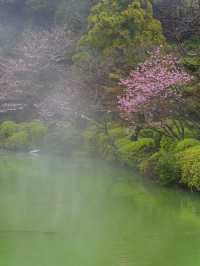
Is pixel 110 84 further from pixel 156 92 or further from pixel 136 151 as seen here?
pixel 156 92

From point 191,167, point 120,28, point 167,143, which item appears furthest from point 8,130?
point 191,167

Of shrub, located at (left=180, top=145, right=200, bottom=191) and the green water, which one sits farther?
shrub, located at (left=180, top=145, right=200, bottom=191)

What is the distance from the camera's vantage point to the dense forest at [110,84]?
1368 cm

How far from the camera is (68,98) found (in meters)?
19.3

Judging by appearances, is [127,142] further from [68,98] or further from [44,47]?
[44,47]

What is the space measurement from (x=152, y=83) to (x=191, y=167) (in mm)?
2822

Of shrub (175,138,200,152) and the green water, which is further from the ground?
shrub (175,138,200,152)

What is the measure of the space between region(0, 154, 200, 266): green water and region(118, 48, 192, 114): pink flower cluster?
1.96 meters

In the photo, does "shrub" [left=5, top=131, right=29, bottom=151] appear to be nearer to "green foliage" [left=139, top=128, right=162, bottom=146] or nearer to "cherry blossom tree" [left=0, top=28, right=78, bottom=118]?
"cherry blossom tree" [left=0, top=28, right=78, bottom=118]

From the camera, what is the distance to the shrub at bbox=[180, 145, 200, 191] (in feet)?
37.7

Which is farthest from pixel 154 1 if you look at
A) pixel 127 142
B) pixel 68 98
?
pixel 127 142


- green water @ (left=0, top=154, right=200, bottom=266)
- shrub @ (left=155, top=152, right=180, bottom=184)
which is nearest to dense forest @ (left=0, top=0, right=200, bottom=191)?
shrub @ (left=155, top=152, right=180, bottom=184)

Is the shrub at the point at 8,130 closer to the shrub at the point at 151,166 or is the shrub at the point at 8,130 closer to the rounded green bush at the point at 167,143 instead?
the rounded green bush at the point at 167,143

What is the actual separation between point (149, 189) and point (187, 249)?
4.97 m
